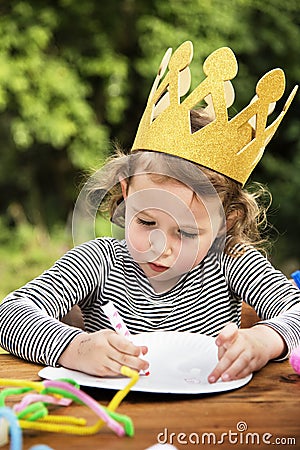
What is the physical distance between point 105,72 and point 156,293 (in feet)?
10.4

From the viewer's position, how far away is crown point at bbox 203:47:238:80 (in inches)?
44.8

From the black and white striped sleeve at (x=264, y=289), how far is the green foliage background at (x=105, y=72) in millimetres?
2759

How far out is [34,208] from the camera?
15.1ft

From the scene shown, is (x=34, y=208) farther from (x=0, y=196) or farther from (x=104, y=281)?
(x=104, y=281)

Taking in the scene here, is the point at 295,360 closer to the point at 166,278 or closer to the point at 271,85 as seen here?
the point at 166,278

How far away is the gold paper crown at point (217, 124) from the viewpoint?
114 cm

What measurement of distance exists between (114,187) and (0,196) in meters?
3.51

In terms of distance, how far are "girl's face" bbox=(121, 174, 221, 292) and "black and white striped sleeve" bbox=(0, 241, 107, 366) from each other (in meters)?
0.08

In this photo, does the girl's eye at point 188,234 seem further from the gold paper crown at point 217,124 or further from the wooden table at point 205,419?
the wooden table at point 205,419

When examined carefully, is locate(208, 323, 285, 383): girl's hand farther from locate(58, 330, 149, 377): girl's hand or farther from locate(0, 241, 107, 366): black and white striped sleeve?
locate(0, 241, 107, 366): black and white striped sleeve

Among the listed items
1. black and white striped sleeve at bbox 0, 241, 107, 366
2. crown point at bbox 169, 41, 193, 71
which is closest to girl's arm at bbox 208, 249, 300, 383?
black and white striped sleeve at bbox 0, 241, 107, 366

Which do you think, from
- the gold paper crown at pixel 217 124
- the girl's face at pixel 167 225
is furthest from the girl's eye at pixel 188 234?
the gold paper crown at pixel 217 124

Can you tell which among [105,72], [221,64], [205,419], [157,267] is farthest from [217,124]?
[105,72]

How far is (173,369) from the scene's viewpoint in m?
0.99
